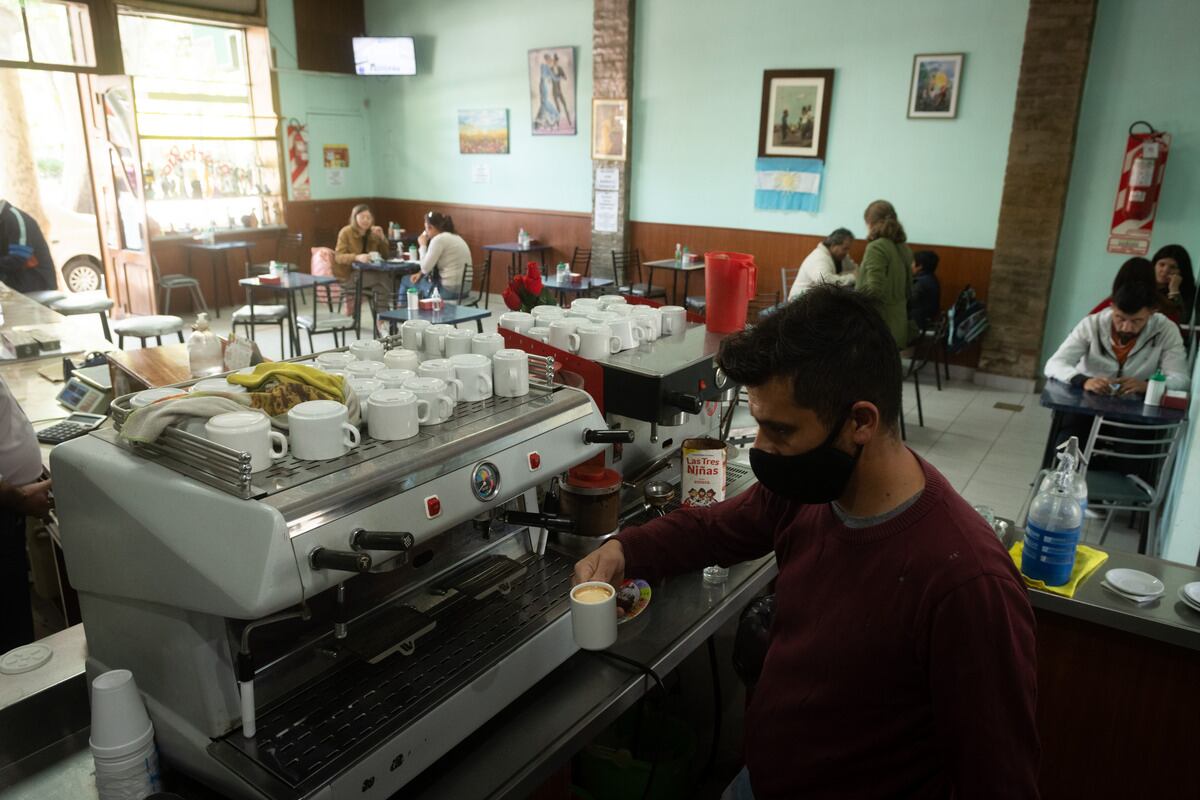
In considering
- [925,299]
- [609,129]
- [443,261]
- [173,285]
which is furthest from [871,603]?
[173,285]

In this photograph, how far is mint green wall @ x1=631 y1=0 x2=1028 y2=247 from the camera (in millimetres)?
6355

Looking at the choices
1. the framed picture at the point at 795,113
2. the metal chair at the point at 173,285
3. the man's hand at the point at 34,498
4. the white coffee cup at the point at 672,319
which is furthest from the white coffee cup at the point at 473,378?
the metal chair at the point at 173,285

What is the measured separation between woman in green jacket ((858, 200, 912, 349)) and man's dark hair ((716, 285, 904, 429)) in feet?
13.6

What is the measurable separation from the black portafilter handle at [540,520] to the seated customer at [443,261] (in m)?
5.42

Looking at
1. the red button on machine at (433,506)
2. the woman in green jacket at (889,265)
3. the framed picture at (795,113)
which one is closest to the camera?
the red button on machine at (433,506)

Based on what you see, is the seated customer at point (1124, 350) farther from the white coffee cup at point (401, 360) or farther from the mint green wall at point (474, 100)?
the mint green wall at point (474, 100)

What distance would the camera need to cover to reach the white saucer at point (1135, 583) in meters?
1.93

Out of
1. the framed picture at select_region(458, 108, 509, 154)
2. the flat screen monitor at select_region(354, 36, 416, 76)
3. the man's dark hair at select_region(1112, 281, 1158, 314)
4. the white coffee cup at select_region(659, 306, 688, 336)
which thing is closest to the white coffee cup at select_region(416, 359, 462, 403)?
the white coffee cup at select_region(659, 306, 688, 336)

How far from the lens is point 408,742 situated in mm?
1201

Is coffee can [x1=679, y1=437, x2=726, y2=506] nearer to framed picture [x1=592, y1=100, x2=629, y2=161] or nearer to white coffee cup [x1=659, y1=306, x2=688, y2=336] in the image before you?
white coffee cup [x1=659, y1=306, x2=688, y2=336]

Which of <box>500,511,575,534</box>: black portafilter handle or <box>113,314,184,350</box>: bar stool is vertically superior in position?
<box>500,511,575,534</box>: black portafilter handle

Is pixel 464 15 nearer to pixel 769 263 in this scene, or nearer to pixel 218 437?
pixel 769 263

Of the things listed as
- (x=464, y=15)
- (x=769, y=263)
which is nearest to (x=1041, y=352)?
(x=769, y=263)

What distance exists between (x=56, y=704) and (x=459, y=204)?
9.30 metres
